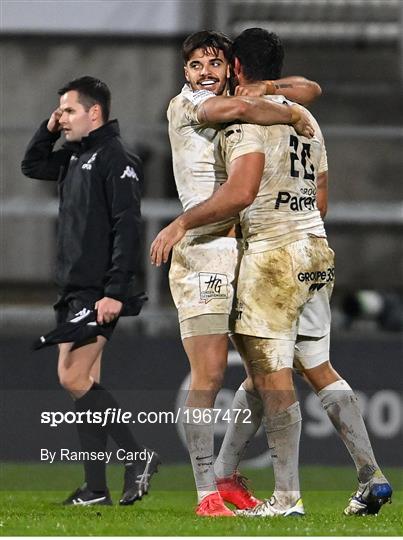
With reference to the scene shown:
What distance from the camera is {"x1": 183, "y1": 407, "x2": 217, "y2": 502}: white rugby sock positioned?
5.59 meters

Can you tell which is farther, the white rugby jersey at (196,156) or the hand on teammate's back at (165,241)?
the white rugby jersey at (196,156)

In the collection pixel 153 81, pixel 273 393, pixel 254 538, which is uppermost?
pixel 153 81

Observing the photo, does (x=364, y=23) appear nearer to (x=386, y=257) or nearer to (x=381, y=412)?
(x=386, y=257)

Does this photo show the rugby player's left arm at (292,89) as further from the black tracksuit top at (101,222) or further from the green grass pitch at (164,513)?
the green grass pitch at (164,513)

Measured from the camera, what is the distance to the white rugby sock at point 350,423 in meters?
5.67

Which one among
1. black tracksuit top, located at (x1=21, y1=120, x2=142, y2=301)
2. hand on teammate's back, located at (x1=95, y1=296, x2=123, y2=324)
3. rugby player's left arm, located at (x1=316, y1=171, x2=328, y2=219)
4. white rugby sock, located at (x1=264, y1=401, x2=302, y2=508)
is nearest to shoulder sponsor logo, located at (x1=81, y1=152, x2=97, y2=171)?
black tracksuit top, located at (x1=21, y1=120, x2=142, y2=301)

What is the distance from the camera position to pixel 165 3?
12.0 m

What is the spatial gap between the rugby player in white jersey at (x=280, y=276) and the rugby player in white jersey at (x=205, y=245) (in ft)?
0.30

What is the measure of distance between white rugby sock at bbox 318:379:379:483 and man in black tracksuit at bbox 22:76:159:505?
95 centimetres

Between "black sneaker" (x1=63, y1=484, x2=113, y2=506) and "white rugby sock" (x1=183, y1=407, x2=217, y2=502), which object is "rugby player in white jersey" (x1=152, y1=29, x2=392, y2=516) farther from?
"black sneaker" (x1=63, y1=484, x2=113, y2=506)

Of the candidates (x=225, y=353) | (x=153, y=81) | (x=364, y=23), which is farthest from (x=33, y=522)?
(x=364, y=23)

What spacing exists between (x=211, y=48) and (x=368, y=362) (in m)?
4.23

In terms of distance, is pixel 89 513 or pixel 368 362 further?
pixel 368 362

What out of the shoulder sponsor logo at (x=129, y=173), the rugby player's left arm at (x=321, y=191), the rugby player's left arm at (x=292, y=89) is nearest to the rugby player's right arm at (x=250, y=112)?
the rugby player's left arm at (x=292, y=89)
